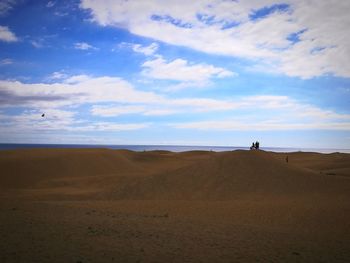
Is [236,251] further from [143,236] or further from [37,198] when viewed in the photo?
[37,198]

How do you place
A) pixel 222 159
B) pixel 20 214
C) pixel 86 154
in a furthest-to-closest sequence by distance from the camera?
pixel 86 154, pixel 222 159, pixel 20 214

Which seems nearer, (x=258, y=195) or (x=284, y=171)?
(x=258, y=195)

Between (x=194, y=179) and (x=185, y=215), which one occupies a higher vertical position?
(x=194, y=179)

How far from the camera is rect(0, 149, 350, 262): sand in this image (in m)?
8.40

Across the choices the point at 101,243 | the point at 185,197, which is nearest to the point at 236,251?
the point at 101,243

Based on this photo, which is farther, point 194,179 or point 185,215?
point 194,179

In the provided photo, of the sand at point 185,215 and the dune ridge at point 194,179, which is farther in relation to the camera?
the dune ridge at point 194,179

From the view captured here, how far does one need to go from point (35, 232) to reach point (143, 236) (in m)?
3.02

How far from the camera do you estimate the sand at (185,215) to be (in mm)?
8398

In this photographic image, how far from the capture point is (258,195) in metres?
18.4

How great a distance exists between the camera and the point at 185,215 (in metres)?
13.8

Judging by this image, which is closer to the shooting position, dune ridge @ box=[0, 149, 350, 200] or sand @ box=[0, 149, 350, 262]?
sand @ box=[0, 149, 350, 262]

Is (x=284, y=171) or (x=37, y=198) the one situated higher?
(x=284, y=171)

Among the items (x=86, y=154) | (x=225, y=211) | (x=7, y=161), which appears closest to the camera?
(x=225, y=211)
